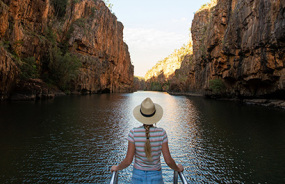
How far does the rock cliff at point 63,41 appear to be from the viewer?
2938 cm

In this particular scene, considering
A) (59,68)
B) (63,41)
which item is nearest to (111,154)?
(59,68)

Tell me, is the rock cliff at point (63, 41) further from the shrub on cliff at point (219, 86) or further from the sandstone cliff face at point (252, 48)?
the shrub on cliff at point (219, 86)

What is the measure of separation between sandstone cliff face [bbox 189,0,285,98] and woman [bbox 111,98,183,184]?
3001cm

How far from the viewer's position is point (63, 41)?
63812 mm

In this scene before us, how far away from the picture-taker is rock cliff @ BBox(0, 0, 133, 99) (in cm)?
2938

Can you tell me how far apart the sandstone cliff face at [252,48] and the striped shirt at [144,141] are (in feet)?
98.6

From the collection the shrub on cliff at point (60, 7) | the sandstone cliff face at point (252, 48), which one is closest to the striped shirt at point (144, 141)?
the sandstone cliff face at point (252, 48)

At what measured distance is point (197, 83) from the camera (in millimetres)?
79750

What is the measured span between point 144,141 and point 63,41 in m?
68.3

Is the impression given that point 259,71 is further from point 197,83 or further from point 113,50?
point 113,50

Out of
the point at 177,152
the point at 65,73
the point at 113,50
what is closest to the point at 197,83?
the point at 113,50

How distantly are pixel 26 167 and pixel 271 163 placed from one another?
9.35 metres

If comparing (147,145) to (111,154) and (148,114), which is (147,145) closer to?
(148,114)

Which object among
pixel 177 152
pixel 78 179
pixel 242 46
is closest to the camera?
pixel 78 179
